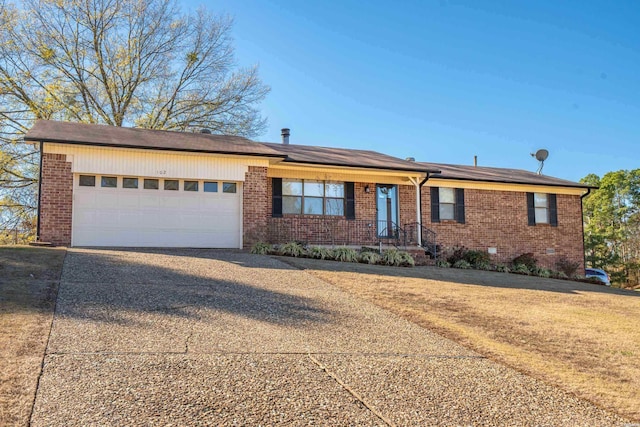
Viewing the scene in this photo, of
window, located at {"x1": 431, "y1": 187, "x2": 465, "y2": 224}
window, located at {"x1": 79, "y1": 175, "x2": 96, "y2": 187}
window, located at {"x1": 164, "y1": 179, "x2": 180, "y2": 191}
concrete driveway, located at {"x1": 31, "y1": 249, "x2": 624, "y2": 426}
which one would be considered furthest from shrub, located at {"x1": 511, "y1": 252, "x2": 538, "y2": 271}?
window, located at {"x1": 79, "y1": 175, "x2": 96, "y2": 187}

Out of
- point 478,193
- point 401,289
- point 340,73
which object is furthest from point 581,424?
point 340,73

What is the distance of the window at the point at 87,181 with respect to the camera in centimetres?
1305

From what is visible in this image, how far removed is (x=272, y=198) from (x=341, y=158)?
297 centimetres

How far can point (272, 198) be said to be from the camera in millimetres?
15664

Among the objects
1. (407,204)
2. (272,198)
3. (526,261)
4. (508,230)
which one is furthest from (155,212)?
(526,261)

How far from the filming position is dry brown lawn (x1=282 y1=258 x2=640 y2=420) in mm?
5203

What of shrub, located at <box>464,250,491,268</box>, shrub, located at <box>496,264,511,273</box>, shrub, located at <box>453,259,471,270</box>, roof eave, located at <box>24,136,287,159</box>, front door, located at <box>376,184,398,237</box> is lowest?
shrub, located at <box>496,264,511,273</box>

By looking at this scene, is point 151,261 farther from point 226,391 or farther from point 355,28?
point 355,28

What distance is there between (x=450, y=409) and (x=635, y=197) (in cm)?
4055

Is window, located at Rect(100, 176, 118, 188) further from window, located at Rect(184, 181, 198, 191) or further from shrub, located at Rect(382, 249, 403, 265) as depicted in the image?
shrub, located at Rect(382, 249, 403, 265)

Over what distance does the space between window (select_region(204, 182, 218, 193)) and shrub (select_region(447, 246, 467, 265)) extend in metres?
8.10

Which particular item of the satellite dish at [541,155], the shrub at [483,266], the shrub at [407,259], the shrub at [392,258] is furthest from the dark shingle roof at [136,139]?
the satellite dish at [541,155]

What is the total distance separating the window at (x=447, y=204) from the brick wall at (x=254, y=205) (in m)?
6.48

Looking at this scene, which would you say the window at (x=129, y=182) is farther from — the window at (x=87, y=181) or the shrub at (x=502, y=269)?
the shrub at (x=502, y=269)
